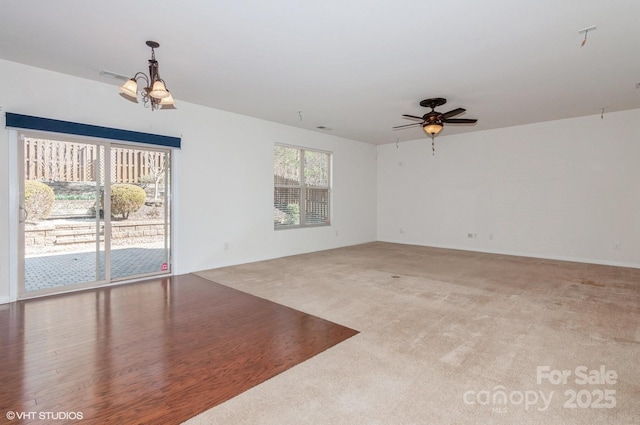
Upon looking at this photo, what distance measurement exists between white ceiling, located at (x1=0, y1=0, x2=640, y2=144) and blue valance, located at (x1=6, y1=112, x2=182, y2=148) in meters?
0.54

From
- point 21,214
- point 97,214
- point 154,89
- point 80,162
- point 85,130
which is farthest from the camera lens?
point 97,214

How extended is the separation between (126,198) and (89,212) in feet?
1.65

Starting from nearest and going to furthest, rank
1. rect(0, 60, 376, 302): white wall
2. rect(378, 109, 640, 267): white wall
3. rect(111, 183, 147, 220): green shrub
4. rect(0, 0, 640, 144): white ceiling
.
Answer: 1. rect(0, 0, 640, 144): white ceiling
2. rect(0, 60, 376, 302): white wall
3. rect(111, 183, 147, 220): green shrub
4. rect(378, 109, 640, 267): white wall

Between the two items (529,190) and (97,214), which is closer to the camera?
(97,214)

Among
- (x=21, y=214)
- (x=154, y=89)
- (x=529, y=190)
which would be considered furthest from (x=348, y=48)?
(x=529, y=190)

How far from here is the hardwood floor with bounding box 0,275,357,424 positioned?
201 centimetres

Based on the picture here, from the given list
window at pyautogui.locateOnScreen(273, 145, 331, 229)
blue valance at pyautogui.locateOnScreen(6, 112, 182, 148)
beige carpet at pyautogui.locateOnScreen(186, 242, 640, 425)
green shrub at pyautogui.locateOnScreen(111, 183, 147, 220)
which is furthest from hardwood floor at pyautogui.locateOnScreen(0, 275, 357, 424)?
window at pyautogui.locateOnScreen(273, 145, 331, 229)

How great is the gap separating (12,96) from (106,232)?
6.24 feet

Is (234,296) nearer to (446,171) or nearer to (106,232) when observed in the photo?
(106,232)

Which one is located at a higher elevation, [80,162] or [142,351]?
[80,162]

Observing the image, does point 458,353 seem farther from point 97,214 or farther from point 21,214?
point 21,214

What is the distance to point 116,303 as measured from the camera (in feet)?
12.7

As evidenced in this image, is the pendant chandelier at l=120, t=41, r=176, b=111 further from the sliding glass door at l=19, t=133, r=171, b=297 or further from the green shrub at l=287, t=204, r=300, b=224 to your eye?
the green shrub at l=287, t=204, r=300, b=224

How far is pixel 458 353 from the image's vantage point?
263 cm
